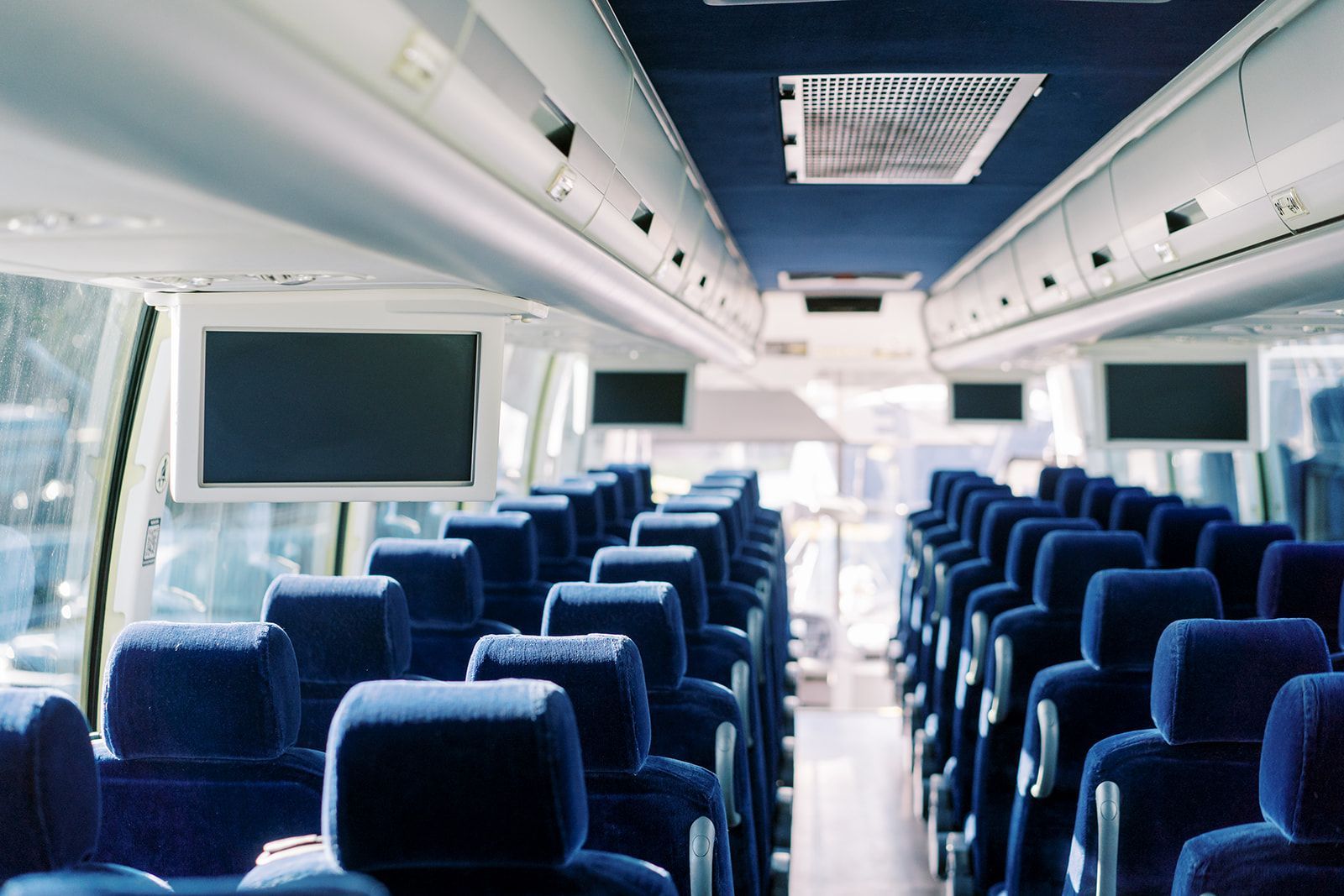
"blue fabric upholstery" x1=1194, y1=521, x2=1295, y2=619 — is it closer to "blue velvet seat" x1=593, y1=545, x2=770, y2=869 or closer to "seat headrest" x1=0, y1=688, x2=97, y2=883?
"blue velvet seat" x1=593, y1=545, x2=770, y2=869

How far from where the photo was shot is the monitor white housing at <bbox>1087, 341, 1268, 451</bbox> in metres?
6.48

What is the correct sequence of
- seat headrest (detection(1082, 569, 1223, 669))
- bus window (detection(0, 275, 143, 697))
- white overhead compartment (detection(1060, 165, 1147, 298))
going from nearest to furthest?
1. seat headrest (detection(1082, 569, 1223, 669))
2. bus window (detection(0, 275, 143, 697))
3. white overhead compartment (detection(1060, 165, 1147, 298))

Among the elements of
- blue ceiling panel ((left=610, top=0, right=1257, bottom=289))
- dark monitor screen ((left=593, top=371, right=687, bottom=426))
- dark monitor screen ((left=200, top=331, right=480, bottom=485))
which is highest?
blue ceiling panel ((left=610, top=0, right=1257, bottom=289))

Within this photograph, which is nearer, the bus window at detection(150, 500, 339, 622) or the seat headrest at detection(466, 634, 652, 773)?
the seat headrest at detection(466, 634, 652, 773)

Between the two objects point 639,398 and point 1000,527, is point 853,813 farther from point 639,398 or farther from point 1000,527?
point 639,398

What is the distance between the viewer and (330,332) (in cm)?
324

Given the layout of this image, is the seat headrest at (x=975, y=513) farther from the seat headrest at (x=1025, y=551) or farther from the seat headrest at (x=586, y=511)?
the seat headrest at (x=586, y=511)

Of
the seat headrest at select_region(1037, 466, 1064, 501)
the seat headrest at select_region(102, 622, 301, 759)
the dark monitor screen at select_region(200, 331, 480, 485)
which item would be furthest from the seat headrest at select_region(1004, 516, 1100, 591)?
the seat headrest at select_region(1037, 466, 1064, 501)

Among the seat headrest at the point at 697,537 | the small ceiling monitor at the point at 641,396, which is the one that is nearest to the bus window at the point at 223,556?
the seat headrest at the point at 697,537

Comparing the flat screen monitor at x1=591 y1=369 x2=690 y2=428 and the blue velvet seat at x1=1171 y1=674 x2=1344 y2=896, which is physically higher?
the flat screen monitor at x1=591 y1=369 x2=690 y2=428

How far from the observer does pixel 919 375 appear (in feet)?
43.0

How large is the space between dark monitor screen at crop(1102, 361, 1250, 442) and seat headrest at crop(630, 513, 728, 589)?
3.13 m

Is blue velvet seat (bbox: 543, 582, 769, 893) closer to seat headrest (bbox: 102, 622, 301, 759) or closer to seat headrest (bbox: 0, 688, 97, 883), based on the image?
seat headrest (bbox: 102, 622, 301, 759)

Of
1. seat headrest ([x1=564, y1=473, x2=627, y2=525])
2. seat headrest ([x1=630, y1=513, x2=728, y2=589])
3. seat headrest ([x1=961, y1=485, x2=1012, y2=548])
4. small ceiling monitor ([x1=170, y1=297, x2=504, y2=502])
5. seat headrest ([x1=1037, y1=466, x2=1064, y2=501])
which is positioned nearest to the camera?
small ceiling monitor ([x1=170, y1=297, x2=504, y2=502])
